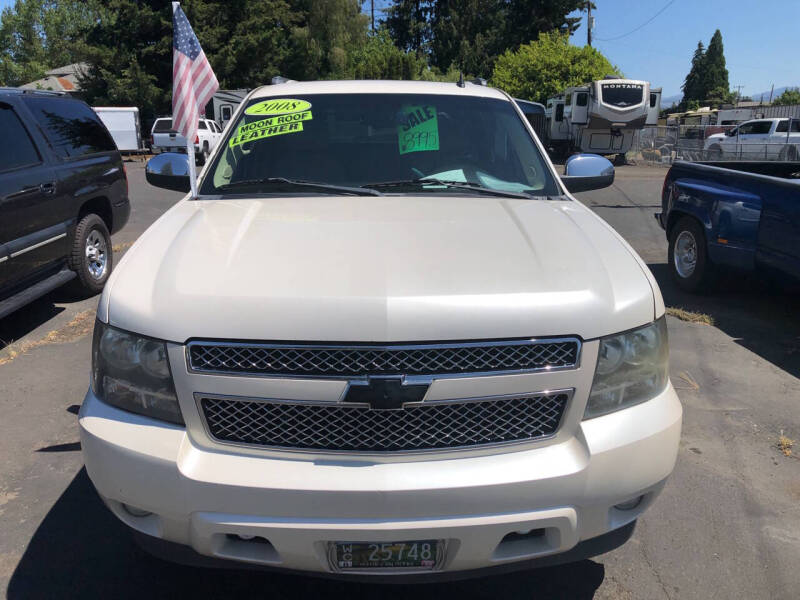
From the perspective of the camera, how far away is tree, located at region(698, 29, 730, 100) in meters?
92.8

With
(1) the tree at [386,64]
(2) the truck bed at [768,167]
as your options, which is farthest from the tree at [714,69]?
(2) the truck bed at [768,167]

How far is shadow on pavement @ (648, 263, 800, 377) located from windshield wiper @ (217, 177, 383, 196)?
145 inches

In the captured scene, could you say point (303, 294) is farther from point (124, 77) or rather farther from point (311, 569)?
point (124, 77)

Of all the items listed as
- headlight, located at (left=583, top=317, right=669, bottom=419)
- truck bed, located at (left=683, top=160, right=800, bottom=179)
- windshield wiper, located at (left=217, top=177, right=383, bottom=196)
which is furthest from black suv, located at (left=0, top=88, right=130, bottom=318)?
truck bed, located at (left=683, top=160, right=800, bottom=179)

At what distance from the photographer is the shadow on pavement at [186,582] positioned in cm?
257

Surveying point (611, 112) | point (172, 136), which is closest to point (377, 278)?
point (611, 112)

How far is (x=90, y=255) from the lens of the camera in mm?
6621

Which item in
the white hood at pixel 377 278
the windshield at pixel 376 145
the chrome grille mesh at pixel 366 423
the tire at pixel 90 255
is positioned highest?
the windshield at pixel 376 145

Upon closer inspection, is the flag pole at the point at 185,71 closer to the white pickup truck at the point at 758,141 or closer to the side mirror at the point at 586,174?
the side mirror at the point at 586,174

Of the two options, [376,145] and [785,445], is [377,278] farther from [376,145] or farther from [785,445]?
[785,445]

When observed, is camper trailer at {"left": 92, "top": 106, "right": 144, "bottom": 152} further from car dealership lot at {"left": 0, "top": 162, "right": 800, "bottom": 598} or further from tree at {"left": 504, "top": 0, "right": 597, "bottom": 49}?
tree at {"left": 504, "top": 0, "right": 597, "bottom": 49}

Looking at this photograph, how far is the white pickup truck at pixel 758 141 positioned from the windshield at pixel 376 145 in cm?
1893

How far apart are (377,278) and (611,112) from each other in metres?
24.9

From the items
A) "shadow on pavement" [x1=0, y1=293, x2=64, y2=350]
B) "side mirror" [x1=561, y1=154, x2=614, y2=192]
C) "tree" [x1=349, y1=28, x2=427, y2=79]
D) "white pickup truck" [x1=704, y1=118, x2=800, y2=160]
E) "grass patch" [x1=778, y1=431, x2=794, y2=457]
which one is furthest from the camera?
"tree" [x1=349, y1=28, x2=427, y2=79]
